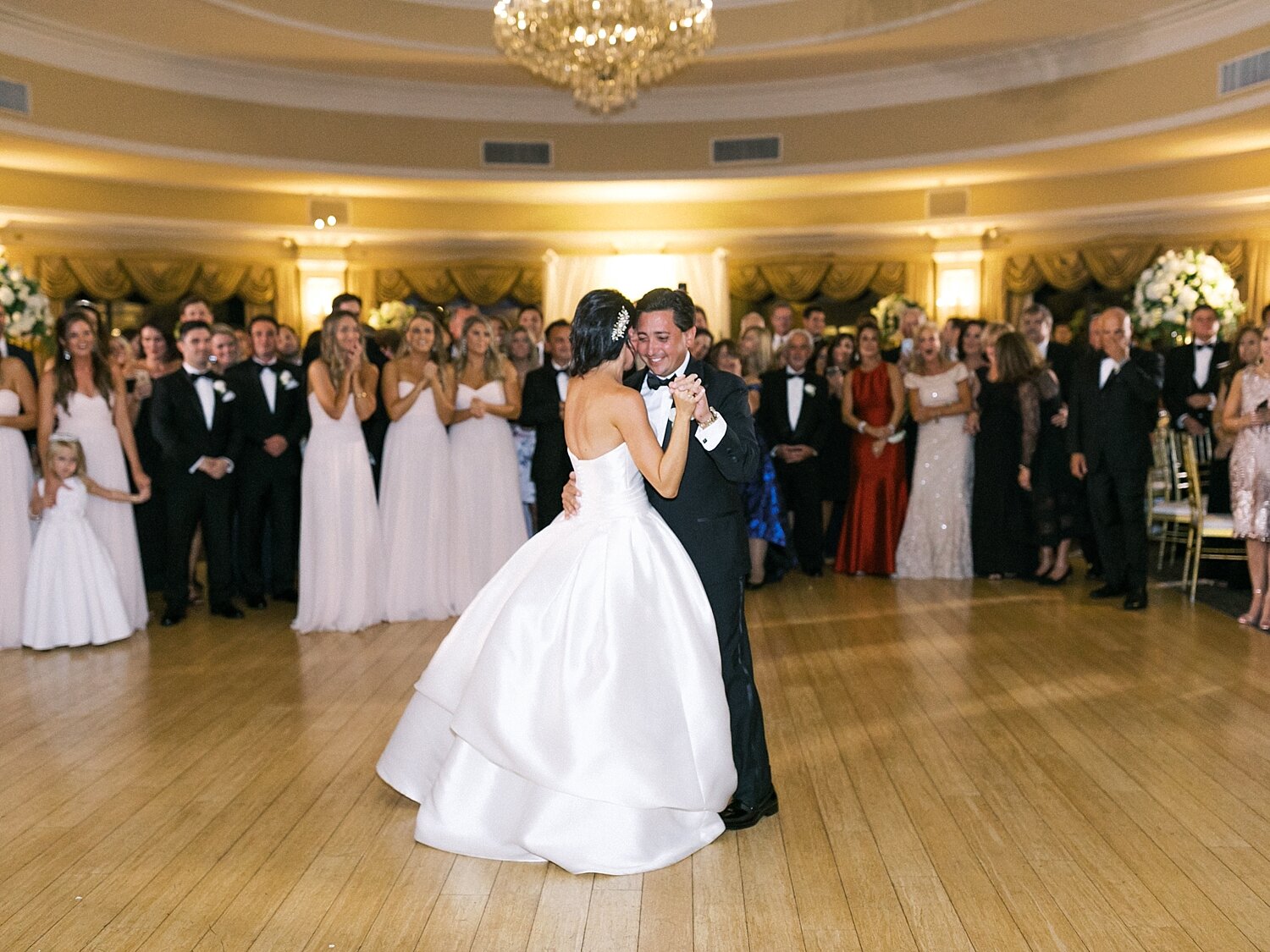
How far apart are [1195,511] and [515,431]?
4.40 metres

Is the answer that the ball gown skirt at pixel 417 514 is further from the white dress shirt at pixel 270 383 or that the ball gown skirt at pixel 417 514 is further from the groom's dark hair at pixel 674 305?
the groom's dark hair at pixel 674 305

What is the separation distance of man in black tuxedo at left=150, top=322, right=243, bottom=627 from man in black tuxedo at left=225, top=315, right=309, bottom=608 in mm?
116

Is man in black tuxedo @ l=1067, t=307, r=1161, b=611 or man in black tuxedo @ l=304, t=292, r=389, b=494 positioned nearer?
man in black tuxedo @ l=1067, t=307, r=1161, b=611

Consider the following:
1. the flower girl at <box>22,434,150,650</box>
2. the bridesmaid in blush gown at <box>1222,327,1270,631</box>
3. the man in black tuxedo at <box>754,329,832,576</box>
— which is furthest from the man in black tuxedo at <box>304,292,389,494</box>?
the bridesmaid in blush gown at <box>1222,327,1270,631</box>

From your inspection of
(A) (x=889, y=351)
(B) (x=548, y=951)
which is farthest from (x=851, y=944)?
(A) (x=889, y=351)

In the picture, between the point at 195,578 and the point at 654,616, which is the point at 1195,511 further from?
the point at 195,578

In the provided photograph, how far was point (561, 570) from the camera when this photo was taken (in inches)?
139

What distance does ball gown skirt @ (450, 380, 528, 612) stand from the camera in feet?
23.6

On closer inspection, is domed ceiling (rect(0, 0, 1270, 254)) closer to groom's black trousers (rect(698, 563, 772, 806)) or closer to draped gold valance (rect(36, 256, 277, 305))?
draped gold valance (rect(36, 256, 277, 305))

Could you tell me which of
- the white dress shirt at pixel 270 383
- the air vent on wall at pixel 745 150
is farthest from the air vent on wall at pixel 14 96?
the air vent on wall at pixel 745 150

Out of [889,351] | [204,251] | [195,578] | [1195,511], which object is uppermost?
[204,251]

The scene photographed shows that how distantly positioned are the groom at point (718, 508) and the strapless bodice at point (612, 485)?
95mm

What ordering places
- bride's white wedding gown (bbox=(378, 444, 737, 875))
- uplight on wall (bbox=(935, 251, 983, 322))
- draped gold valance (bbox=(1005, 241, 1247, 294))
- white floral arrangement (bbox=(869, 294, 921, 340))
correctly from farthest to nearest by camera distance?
1. uplight on wall (bbox=(935, 251, 983, 322))
2. draped gold valance (bbox=(1005, 241, 1247, 294))
3. white floral arrangement (bbox=(869, 294, 921, 340))
4. bride's white wedding gown (bbox=(378, 444, 737, 875))

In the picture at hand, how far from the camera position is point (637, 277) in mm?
15266
